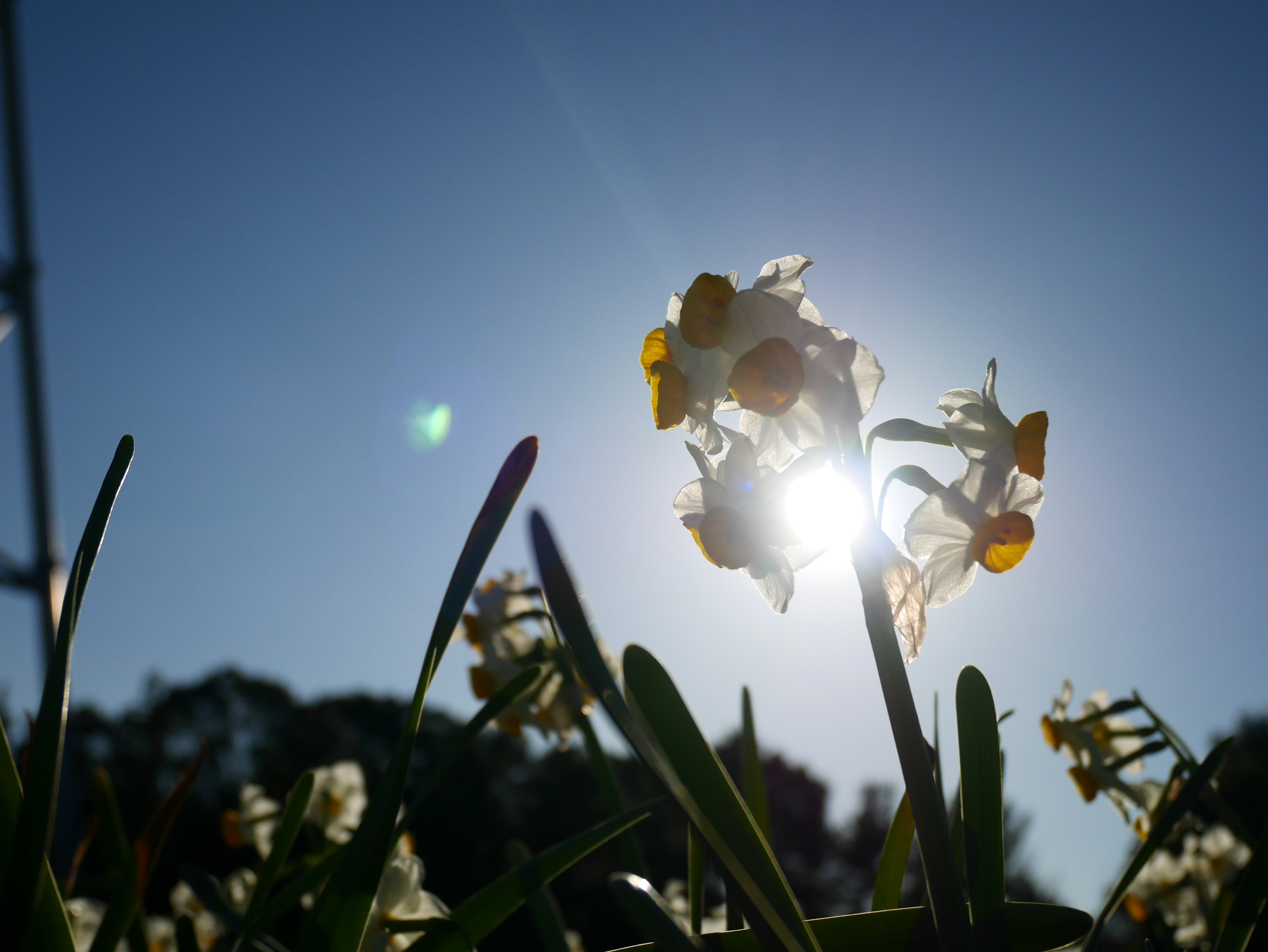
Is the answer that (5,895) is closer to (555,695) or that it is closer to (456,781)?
(555,695)

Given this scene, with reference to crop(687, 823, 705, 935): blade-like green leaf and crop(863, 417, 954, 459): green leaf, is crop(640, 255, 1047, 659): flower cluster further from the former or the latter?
crop(687, 823, 705, 935): blade-like green leaf

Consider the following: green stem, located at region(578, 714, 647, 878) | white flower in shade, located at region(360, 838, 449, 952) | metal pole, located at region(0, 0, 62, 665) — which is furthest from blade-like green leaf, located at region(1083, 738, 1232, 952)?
metal pole, located at region(0, 0, 62, 665)

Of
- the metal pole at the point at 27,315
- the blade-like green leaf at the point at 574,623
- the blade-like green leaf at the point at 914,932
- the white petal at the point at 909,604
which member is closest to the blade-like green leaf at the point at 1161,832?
the blade-like green leaf at the point at 914,932

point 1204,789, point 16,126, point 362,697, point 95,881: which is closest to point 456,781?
point 362,697

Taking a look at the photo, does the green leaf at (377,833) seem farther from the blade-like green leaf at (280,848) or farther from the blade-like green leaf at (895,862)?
the blade-like green leaf at (895,862)

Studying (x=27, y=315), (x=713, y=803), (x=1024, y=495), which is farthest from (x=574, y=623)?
(x=27, y=315)
